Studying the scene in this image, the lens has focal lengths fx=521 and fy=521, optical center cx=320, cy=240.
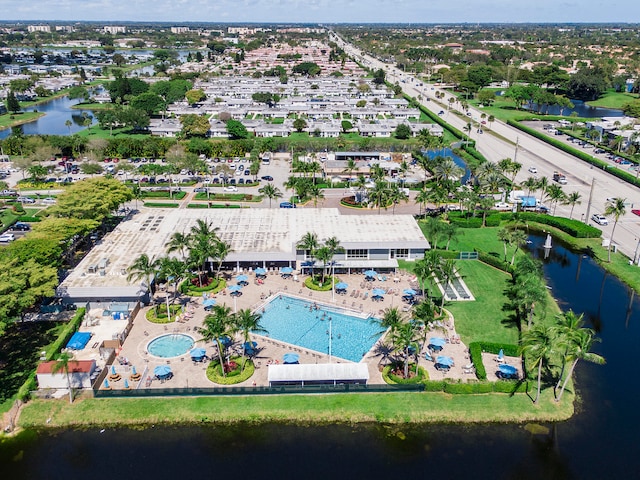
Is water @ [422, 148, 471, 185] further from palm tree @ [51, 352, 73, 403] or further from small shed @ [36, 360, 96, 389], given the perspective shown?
palm tree @ [51, 352, 73, 403]

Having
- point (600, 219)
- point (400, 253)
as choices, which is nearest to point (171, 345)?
point (400, 253)

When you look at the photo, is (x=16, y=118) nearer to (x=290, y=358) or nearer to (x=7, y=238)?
(x=7, y=238)

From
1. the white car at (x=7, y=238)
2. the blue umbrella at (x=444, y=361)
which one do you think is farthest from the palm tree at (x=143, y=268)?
the blue umbrella at (x=444, y=361)

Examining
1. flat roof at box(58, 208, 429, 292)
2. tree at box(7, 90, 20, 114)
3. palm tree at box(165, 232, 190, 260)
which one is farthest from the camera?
tree at box(7, 90, 20, 114)

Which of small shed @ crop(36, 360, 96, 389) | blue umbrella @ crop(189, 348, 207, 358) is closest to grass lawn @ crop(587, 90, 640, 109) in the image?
blue umbrella @ crop(189, 348, 207, 358)

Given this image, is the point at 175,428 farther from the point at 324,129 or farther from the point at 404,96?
the point at 404,96

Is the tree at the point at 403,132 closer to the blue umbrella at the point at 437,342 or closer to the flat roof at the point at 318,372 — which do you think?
the blue umbrella at the point at 437,342
